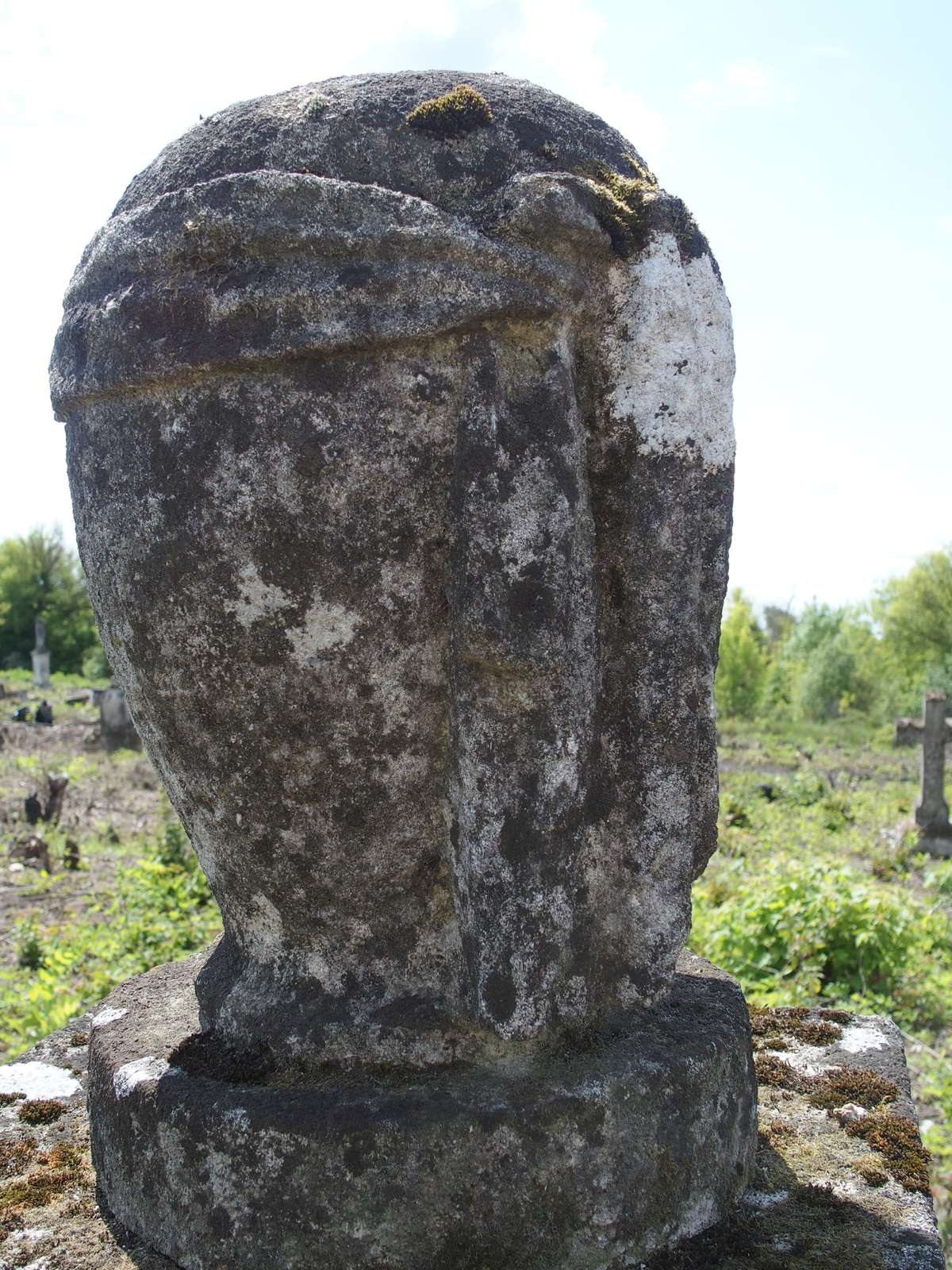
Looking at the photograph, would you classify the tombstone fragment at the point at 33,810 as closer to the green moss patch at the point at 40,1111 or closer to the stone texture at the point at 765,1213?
the stone texture at the point at 765,1213

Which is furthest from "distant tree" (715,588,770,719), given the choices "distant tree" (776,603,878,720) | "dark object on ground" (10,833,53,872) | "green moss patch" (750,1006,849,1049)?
"green moss patch" (750,1006,849,1049)

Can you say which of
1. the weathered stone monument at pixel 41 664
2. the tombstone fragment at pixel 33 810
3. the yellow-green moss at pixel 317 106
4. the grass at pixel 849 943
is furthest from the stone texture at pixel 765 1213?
the weathered stone monument at pixel 41 664

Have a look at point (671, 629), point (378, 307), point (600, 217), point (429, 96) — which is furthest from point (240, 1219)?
point (429, 96)

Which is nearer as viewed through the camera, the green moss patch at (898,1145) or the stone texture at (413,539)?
the stone texture at (413,539)

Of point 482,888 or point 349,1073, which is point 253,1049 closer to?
point 349,1073

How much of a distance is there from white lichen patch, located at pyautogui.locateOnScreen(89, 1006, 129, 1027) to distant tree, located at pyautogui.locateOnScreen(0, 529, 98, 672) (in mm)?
37311

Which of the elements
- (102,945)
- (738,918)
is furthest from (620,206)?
(102,945)

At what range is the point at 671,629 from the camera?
221 cm

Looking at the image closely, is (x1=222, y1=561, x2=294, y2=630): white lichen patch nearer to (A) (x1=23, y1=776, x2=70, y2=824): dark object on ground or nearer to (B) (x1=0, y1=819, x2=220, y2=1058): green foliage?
(B) (x1=0, y1=819, x2=220, y2=1058): green foliage

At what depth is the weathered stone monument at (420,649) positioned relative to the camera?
196 cm

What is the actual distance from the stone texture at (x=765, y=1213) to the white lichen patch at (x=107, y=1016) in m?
0.02

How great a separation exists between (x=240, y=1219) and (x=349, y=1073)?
304 millimetres

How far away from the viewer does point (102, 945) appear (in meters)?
5.19

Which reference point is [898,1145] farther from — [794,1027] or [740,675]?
[740,675]
